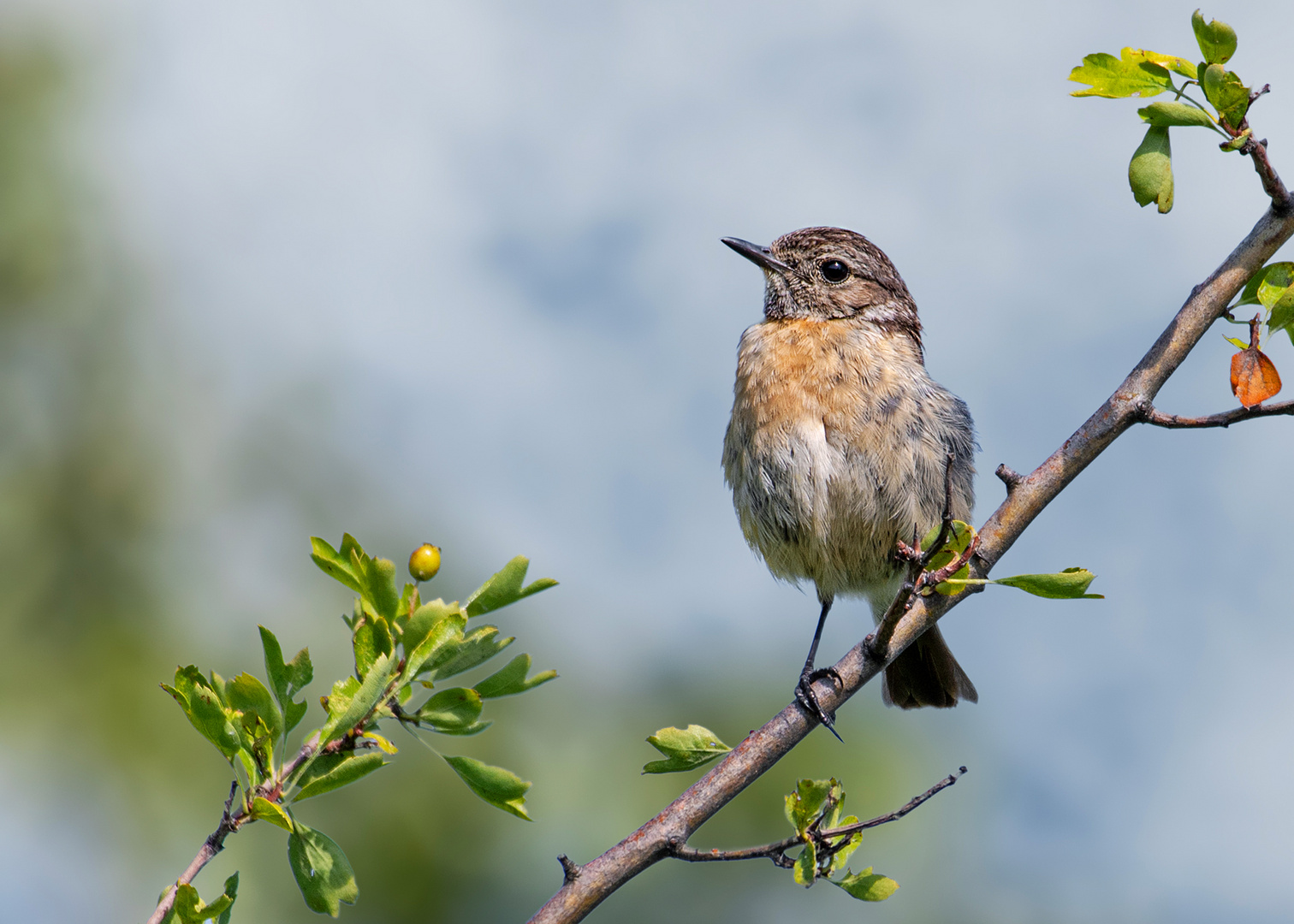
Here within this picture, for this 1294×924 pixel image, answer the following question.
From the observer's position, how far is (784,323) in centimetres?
614

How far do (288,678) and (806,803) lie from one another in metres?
1.46

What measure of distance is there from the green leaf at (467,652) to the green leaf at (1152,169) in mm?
1951

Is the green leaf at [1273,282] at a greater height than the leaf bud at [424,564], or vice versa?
the green leaf at [1273,282]

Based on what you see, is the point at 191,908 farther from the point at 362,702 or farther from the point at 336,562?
the point at 336,562

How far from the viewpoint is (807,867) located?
9.55ft

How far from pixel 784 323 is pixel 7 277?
13.9 m

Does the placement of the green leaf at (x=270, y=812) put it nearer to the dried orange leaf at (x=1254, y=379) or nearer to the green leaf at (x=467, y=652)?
the green leaf at (x=467, y=652)

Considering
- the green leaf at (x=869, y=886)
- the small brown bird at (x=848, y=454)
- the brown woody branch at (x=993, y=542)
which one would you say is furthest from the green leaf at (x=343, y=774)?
the small brown bird at (x=848, y=454)

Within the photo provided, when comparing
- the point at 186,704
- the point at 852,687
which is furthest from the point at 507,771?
the point at 852,687

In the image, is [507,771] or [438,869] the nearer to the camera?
[507,771]

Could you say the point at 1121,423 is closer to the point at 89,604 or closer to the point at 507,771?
the point at 507,771

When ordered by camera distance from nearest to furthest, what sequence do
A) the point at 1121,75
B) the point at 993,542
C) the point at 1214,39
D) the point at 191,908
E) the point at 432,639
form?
the point at 191,908 → the point at 432,639 → the point at 1214,39 → the point at 1121,75 → the point at 993,542

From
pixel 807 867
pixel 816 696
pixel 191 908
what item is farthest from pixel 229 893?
pixel 816 696

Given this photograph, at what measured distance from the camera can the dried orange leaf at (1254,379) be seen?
9.46ft
